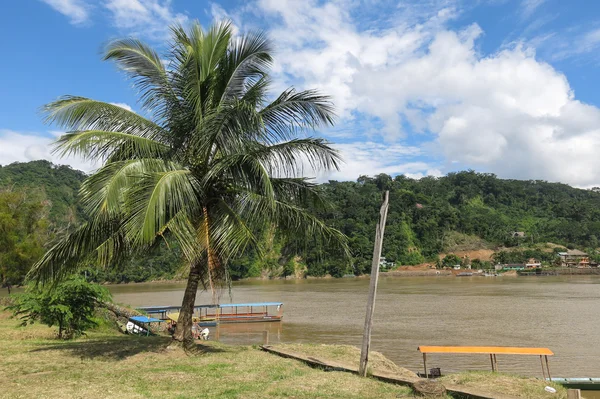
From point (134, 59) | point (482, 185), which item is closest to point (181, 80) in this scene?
point (134, 59)

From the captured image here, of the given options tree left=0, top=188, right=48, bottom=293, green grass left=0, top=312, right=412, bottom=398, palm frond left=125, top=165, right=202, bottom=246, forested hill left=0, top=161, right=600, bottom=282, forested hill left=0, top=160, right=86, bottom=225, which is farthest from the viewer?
forested hill left=0, top=161, right=600, bottom=282

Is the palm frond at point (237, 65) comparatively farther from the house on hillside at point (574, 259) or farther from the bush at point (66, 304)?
the house on hillside at point (574, 259)

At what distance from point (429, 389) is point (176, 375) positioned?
12.6 feet

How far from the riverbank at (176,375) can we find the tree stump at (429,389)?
16 cm

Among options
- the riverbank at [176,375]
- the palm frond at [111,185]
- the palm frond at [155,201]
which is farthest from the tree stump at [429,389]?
the palm frond at [111,185]

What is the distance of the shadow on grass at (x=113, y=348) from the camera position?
9.02 meters

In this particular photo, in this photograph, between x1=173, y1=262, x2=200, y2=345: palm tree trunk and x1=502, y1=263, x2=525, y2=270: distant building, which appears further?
x1=502, y1=263, x2=525, y2=270: distant building

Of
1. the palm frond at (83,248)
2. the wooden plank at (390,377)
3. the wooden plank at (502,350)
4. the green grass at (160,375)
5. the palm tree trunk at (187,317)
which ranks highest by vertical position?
the palm frond at (83,248)

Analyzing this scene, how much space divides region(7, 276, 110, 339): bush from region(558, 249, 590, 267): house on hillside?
87257mm

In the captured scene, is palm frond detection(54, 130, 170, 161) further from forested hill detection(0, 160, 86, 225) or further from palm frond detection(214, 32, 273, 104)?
forested hill detection(0, 160, 86, 225)

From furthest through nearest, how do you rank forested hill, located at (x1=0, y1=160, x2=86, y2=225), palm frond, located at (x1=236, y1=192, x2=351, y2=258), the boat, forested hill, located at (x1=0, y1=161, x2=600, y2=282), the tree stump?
1. forested hill, located at (x1=0, y1=161, x2=600, y2=282)
2. forested hill, located at (x1=0, y1=160, x2=86, y2=225)
3. the boat
4. palm frond, located at (x1=236, y1=192, x2=351, y2=258)
5. the tree stump

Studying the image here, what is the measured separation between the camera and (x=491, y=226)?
323 feet

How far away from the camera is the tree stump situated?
6496 mm

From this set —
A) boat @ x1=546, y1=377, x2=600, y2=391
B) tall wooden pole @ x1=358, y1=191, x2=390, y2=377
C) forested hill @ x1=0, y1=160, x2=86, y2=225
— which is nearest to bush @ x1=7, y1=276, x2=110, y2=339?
tall wooden pole @ x1=358, y1=191, x2=390, y2=377
